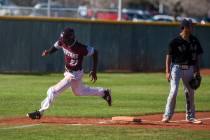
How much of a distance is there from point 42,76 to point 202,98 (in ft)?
31.8

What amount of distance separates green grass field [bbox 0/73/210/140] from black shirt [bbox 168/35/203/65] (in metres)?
1.85

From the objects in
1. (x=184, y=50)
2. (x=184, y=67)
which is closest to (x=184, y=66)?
(x=184, y=67)

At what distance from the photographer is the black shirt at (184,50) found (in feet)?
50.0

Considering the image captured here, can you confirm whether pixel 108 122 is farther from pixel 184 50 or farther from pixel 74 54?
pixel 184 50

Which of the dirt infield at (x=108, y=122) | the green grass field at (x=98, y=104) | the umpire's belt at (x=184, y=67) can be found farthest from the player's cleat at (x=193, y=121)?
the green grass field at (x=98, y=104)

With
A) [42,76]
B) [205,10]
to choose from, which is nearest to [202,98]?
[42,76]

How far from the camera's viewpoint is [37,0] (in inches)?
2287

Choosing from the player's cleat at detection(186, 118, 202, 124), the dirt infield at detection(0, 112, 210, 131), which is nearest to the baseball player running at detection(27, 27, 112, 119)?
the dirt infield at detection(0, 112, 210, 131)

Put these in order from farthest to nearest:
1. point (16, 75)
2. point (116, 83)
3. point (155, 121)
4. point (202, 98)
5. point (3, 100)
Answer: point (16, 75) < point (116, 83) < point (202, 98) < point (3, 100) < point (155, 121)

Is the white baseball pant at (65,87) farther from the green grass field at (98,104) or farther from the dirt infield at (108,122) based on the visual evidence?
the green grass field at (98,104)

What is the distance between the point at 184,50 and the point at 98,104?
5155mm

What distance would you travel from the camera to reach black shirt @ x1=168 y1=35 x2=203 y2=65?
15.2 m

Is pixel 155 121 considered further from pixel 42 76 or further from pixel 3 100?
pixel 42 76

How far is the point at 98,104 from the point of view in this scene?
20.0 m
